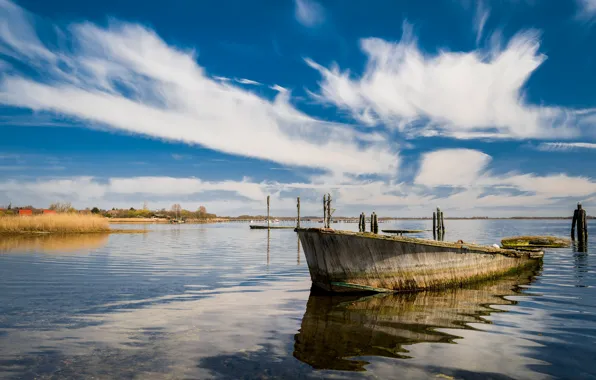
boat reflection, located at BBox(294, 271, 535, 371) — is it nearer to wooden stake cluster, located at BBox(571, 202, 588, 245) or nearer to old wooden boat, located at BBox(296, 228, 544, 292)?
old wooden boat, located at BBox(296, 228, 544, 292)

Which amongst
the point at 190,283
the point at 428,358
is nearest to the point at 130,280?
the point at 190,283

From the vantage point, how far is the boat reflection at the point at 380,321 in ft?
21.4

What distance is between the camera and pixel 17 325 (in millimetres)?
7961

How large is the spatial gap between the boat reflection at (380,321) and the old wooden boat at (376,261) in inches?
13.1

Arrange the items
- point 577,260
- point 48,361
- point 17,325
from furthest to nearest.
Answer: point 577,260, point 17,325, point 48,361

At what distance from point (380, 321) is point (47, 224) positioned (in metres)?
41.2

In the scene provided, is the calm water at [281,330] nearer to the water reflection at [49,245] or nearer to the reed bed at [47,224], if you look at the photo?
the water reflection at [49,245]

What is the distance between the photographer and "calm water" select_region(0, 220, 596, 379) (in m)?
5.79

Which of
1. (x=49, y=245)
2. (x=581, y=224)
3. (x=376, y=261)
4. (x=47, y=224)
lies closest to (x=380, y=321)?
(x=376, y=261)

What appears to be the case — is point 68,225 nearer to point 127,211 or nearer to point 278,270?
point 278,270

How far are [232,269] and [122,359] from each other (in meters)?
11.8

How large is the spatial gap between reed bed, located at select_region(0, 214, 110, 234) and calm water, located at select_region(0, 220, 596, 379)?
29051 millimetres

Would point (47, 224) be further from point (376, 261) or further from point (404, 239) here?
point (404, 239)

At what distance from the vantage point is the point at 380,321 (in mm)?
8602
